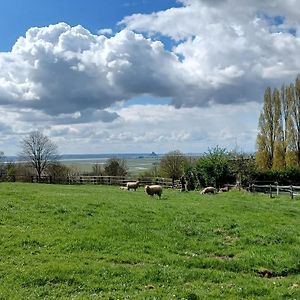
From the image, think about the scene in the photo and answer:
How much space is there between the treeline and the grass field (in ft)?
179

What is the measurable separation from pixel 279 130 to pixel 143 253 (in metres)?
68.9

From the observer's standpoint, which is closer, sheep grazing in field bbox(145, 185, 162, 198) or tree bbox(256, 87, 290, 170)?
sheep grazing in field bbox(145, 185, 162, 198)

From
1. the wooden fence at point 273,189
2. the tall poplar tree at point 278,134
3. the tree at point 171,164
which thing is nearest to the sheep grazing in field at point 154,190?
the wooden fence at point 273,189

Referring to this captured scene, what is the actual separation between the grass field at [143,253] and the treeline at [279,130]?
5449cm

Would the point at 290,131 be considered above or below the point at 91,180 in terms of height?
above

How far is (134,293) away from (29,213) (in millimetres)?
11354

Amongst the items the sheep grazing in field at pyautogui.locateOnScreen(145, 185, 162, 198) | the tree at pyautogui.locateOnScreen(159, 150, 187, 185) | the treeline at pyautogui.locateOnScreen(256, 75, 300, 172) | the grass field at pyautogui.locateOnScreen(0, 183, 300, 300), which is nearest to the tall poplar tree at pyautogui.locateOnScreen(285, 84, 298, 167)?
the treeline at pyautogui.locateOnScreen(256, 75, 300, 172)

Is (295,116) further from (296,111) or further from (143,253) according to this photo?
(143,253)

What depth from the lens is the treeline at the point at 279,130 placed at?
254ft

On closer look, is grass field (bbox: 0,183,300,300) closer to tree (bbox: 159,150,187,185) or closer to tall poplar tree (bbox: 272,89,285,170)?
tall poplar tree (bbox: 272,89,285,170)

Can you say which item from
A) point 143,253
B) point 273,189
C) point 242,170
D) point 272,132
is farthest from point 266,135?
point 143,253

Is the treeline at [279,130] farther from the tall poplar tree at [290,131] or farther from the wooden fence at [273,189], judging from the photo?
the wooden fence at [273,189]

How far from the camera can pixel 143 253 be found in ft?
53.3

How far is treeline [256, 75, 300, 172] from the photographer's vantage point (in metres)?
77.4
